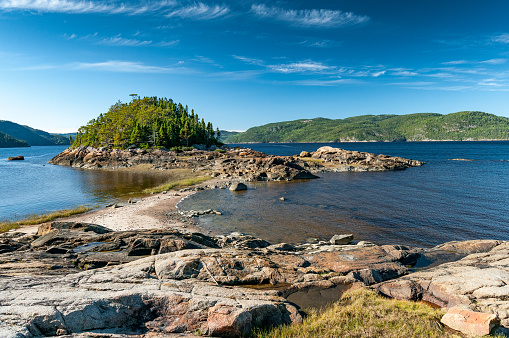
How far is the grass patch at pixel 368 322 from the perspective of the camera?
330 inches

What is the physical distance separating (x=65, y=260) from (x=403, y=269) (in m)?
18.6

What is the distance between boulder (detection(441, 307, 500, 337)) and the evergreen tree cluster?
109 meters

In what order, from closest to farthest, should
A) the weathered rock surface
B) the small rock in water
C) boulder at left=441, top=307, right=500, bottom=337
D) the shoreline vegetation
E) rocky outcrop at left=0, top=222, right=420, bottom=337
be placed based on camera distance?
rocky outcrop at left=0, top=222, right=420, bottom=337 < the shoreline vegetation < boulder at left=441, top=307, right=500, bottom=337 < the weathered rock surface < the small rock in water

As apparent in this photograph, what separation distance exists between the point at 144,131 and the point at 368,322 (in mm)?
119959

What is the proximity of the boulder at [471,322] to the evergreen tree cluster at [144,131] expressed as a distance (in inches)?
4307

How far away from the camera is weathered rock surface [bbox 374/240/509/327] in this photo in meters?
10.3

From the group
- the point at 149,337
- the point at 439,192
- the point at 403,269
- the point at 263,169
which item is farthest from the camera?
the point at 263,169

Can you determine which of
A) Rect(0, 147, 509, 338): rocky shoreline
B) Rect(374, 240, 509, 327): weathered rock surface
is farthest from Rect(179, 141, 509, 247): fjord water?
Rect(374, 240, 509, 327): weathered rock surface

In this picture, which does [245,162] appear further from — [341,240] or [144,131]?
[144,131]

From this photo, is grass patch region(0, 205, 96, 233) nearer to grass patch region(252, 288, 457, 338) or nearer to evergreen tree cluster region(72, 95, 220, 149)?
grass patch region(252, 288, 457, 338)

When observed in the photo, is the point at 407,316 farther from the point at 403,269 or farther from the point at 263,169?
the point at 263,169

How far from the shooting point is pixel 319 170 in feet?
237

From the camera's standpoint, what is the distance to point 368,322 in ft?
29.3

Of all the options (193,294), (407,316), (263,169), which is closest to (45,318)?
(193,294)
